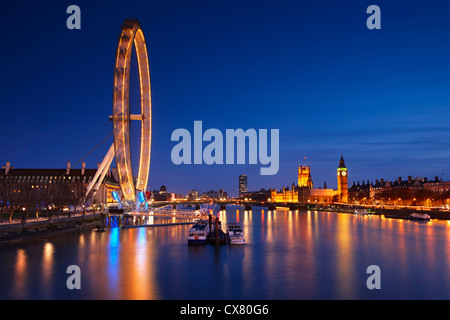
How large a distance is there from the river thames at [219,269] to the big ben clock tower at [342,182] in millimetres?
137569

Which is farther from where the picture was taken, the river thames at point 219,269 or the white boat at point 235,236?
the white boat at point 235,236

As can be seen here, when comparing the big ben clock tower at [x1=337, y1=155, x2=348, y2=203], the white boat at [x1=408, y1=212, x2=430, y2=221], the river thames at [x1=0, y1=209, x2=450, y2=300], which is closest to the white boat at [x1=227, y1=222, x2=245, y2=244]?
the river thames at [x1=0, y1=209, x2=450, y2=300]

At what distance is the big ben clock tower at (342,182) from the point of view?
579ft

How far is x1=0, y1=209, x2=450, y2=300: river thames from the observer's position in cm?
Answer: 2025

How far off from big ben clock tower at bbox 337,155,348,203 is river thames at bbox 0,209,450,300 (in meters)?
138

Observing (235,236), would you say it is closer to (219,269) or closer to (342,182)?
(219,269)

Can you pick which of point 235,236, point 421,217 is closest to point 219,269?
point 235,236

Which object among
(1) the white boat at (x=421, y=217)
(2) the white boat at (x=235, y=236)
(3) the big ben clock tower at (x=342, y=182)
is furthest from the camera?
(3) the big ben clock tower at (x=342, y=182)

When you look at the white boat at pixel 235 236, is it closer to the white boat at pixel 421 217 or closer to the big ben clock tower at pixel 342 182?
the white boat at pixel 421 217

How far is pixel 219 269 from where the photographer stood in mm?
25672

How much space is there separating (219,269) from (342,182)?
165 metres

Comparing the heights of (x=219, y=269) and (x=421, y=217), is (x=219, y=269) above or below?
above

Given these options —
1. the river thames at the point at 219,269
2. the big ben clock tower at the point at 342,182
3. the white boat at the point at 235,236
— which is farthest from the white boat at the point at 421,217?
the big ben clock tower at the point at 342,182

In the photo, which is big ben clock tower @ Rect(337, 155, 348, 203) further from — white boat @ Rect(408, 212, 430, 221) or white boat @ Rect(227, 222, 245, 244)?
white boat @ Rect(227, 222, 245, 244)
